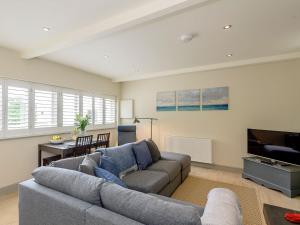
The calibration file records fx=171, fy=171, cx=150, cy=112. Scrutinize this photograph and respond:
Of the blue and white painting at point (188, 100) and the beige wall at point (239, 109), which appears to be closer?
the beige wall at point (239, 109)

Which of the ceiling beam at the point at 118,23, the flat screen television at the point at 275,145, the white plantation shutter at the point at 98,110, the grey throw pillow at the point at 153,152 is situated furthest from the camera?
the white plantation shutter at the point at 98,110

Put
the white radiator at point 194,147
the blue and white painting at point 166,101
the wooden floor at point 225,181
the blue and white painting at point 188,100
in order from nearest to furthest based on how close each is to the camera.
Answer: the wooden floor at point 225,181
the white radiator at point 194,147
the blue and white painting at point 188,100
the blue and white painting at point 166,101

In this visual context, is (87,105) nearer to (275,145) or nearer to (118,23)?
(118,23)

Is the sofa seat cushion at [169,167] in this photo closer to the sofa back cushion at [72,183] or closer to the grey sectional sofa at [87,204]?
the grey sectional sofa at [87,204]

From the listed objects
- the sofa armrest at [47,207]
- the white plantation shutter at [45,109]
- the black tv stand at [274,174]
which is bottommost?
the black tv stand at [274,174]

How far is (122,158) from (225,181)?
2.30 meters

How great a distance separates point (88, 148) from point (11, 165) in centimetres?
137

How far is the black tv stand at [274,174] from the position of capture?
9.53ft

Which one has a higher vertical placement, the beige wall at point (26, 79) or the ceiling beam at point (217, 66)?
the ceiling beam at point (217, 66)

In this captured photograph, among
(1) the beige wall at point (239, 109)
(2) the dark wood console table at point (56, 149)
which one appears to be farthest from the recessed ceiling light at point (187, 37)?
(2) the dark wood console table at point (56, 149)

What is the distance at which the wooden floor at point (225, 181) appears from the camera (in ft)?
7.72

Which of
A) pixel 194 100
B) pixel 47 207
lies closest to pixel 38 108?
pixel 47 207

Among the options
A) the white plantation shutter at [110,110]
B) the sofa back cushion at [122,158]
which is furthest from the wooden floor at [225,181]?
the white plantation shutter at [110,110]

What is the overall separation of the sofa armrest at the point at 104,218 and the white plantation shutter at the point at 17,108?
2901mm
